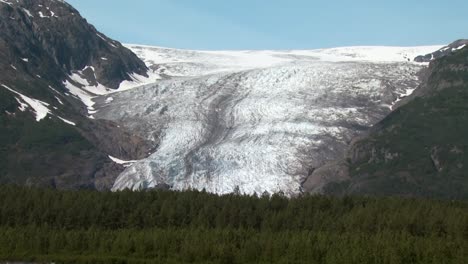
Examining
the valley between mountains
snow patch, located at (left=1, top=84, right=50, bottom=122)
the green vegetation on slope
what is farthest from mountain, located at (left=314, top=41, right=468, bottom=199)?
snow patch, located at (left=1, top=84, right=50, bottom=122)

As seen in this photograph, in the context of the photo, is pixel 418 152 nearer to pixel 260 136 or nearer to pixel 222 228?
pixel 260 136

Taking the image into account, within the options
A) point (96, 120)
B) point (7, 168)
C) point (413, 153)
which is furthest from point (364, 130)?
point (7, 168)

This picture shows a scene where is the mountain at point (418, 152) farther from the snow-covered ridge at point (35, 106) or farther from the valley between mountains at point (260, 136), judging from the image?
the snow-covered ridge at point (35, 106)

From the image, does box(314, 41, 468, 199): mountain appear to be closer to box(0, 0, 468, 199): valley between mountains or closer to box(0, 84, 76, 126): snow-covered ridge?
box(0, 0, 468, 199): valley between mountains

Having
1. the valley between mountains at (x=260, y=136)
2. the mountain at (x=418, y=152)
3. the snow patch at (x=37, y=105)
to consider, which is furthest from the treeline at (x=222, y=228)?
the snow patch at (x=37, y=105)

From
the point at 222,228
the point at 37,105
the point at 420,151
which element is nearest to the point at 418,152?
the point at 420,151

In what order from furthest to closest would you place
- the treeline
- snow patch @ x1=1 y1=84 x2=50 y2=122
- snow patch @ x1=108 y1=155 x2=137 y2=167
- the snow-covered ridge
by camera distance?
1. snow patch @ x1=1 y1=84 x2=50 y2=122
2. the snow-covered ridge
3. snow patch @ x1=108 y1=155 x2=137 y2=167
4. the treeline
